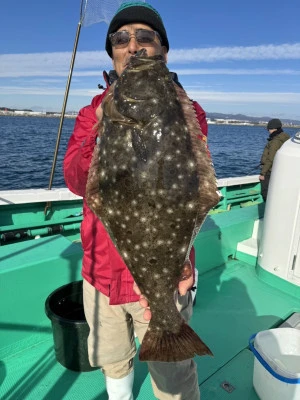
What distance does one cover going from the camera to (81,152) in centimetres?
202

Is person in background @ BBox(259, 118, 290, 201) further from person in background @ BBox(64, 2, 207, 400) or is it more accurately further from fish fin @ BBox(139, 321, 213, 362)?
fish fin @ BBox(139, 321, 213, 362)

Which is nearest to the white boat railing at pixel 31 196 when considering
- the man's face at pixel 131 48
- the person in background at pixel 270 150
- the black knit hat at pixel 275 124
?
Answer: the man's face at pixel 131 48

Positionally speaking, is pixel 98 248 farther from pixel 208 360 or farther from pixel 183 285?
pixel 208 360

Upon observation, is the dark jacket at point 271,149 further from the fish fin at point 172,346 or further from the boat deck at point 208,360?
the fish fin at point 172,346

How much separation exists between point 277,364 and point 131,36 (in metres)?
2.93

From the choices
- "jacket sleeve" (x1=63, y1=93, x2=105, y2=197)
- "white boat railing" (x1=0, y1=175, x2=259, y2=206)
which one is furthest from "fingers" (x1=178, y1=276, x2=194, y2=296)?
"white boat railing" (x1=0, y1=175, x2=259, y2=206)

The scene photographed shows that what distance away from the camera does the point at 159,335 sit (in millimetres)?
2051

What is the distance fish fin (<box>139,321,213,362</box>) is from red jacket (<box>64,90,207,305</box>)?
1.48 feet

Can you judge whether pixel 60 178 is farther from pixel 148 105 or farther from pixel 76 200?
pixel 148 105

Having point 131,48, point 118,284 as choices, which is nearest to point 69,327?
point 118,284

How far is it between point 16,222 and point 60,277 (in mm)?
2475

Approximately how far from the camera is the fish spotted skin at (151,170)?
1.71 metres

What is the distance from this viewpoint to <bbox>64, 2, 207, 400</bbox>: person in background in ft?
7.61

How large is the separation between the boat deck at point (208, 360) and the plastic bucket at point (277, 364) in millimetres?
392
